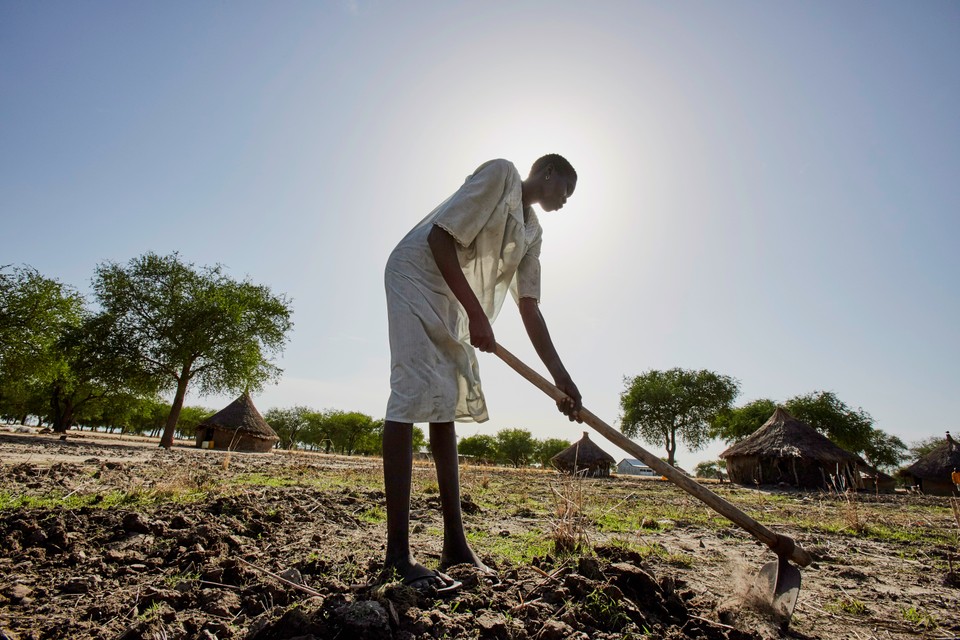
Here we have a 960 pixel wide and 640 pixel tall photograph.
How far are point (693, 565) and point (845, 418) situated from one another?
152 ft

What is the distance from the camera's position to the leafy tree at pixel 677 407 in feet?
137

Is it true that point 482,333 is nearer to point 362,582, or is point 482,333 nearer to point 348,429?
point 362,582

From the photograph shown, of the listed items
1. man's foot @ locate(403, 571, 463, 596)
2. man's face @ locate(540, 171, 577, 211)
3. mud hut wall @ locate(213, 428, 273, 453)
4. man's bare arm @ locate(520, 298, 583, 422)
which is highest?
man's face @ locate(540, 171, 577, 211)

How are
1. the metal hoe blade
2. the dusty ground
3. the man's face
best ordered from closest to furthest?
the dusty ground → the metal hoe blade → the man's face

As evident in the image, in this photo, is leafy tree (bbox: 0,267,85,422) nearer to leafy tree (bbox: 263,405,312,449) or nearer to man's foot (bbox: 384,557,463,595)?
man's foot (bbox: 384,557,463,595)

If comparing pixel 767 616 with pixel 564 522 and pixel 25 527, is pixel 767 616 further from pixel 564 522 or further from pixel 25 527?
pixel 25 527

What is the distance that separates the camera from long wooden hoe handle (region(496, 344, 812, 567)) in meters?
1.98

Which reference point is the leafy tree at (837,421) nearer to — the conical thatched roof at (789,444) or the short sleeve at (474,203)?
the conical thatched roof at (789,444)

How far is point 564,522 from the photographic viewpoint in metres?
2.47

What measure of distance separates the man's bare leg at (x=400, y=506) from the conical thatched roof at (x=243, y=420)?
24.2m

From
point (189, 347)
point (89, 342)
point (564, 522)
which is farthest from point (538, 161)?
point (89, 342)

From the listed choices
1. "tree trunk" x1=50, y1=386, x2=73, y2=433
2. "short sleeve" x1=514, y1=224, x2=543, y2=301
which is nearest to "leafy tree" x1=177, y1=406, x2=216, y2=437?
"tree trunk" x1=50, y1=386, x2=73, y2=433

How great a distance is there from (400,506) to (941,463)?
35.6 metres

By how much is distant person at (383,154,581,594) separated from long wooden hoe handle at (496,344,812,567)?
12 cm
